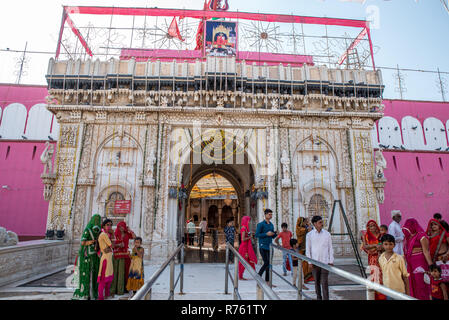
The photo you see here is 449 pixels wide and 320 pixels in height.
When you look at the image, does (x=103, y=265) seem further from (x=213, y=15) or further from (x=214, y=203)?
(x=214, y=203)

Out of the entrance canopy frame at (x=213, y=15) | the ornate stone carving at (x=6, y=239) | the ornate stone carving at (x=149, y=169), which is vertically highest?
the entrance canopy frame at (x=213, y=15)

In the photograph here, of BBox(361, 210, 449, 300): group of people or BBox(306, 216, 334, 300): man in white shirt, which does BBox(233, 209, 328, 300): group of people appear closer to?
BBox(306, 216, 334, 300): man in white shirt

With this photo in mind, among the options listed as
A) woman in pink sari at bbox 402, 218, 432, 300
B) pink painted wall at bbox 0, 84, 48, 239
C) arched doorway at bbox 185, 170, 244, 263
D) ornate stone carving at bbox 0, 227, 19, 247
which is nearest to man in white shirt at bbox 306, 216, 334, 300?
woman in pink sari at bbox 402, 218, 432, 300

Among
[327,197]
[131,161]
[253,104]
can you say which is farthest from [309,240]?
[131,161]

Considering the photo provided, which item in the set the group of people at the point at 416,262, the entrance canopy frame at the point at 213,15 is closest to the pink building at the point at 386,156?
the entrance canopy frame at the point at 213,15

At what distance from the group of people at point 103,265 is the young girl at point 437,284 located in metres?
5.16

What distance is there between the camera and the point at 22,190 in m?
12.4

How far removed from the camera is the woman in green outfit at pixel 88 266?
17.1 feet

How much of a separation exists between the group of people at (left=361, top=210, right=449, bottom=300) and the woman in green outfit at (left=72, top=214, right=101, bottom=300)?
5014mm

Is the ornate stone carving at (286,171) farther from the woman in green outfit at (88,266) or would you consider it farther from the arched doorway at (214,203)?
the arched doorway at (214,203)

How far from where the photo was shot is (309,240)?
4.92 metres

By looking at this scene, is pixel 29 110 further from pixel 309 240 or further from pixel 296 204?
pixel 309 240

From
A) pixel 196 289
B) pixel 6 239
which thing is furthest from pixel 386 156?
pixel 6 239
